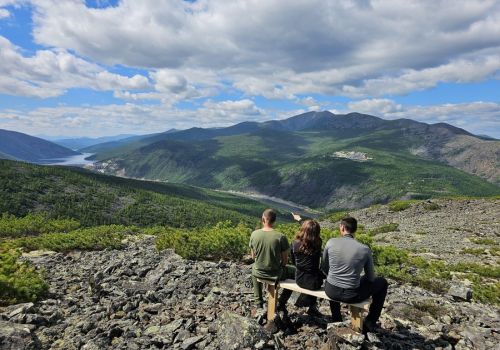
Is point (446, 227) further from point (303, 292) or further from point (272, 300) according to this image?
point (272, 300)

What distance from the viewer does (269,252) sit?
11.5 m

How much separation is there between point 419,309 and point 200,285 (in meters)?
9.18

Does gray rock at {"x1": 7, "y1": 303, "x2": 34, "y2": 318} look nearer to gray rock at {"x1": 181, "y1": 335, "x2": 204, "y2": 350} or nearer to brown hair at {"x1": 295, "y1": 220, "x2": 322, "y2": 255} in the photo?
gray rock at {"x1": 181, "y1": 335, "x2": 204, "y2": 350}

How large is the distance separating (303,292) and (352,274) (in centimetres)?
187

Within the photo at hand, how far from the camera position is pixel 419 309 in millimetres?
13477

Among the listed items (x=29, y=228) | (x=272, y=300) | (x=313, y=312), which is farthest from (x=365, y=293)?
(x=29, y=228)

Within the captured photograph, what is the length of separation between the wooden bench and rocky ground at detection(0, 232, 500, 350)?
0.49 metres

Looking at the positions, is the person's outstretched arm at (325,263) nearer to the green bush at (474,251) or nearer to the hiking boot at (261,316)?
the hiking boot at (261,316)

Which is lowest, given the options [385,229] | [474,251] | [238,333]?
[385,229]

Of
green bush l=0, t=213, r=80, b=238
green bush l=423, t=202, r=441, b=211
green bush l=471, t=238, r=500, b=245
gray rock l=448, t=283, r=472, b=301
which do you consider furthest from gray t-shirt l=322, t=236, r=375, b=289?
green bush l=0, t=213, r=80, b=238

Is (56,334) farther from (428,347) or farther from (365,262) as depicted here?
(428,347)

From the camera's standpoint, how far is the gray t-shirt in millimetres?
9883

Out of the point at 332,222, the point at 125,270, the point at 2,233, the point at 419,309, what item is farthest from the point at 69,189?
the point at 419,309

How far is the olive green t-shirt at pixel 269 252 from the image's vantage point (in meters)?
11.4
